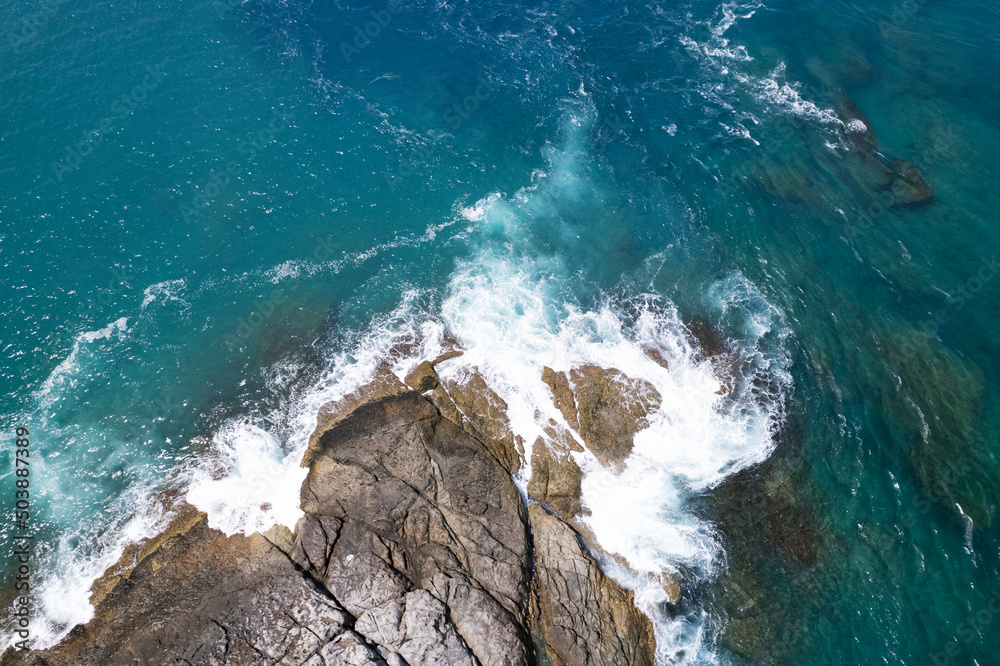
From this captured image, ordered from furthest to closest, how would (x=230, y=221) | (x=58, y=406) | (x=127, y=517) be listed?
1. (x=230, y=221)
2. (x=58, y=406)
3. (x=127, y=517)

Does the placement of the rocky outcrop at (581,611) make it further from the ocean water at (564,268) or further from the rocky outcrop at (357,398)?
the rocky outcrop at (357,398)

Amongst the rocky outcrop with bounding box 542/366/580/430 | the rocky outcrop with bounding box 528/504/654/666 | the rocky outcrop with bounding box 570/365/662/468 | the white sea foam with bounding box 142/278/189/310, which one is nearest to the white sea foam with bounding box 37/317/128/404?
the white sea foam with bounding box 142/278/189/310

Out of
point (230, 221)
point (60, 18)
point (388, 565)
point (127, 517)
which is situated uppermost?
point (60, 18)

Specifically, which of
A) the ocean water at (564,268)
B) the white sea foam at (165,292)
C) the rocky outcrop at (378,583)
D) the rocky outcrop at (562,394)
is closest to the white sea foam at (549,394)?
the ocean water at (564,268)

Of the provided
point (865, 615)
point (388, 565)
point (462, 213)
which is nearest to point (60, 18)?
point (462, 213)

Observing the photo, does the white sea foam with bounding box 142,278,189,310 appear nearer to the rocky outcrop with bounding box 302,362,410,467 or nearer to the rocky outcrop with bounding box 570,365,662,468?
the rocky outcrop with bounding box 302,362,410,467

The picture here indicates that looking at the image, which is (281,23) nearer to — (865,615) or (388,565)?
(388,565)
